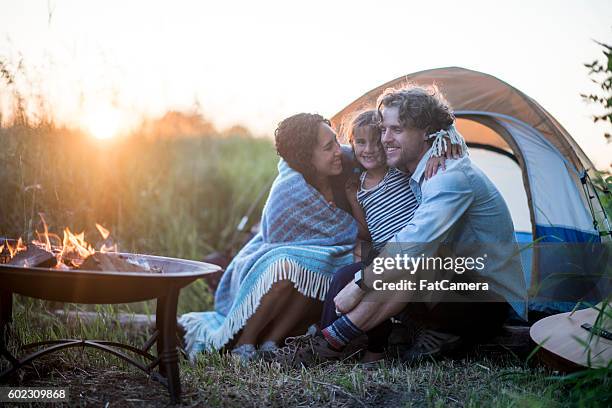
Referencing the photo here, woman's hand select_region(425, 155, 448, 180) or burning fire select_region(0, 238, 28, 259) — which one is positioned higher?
woman's hand select_region(425, 155, 448, 180)

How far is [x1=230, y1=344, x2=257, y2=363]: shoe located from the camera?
3.85 meters

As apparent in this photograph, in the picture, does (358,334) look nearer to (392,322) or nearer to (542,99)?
(392,322)

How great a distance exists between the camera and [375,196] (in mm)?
4000

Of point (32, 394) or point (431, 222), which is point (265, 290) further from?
point (32, 394)

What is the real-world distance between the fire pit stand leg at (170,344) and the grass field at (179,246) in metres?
0.11

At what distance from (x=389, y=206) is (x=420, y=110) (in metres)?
0.59

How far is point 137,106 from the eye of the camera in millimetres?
6668

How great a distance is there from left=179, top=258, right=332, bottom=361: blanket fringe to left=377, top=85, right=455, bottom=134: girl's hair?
3.41 ft

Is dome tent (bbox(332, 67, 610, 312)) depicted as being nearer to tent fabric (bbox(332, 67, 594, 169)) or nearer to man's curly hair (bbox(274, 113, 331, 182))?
tent fabric (bbox(332, 67, 594, 169))

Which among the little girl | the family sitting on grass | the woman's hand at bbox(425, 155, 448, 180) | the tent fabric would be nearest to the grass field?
the family sitting on grass

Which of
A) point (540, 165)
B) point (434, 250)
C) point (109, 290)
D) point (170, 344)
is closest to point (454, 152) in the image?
point (434, 250)

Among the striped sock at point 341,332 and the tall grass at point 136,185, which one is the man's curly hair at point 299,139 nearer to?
the striped sock at point 341,332

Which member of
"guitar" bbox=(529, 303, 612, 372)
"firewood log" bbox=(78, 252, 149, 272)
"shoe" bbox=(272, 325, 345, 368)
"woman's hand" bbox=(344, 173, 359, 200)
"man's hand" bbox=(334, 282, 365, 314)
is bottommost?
"shoe" bbox=(272, 325, 345, 368)

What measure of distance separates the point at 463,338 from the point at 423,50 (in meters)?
2.43
